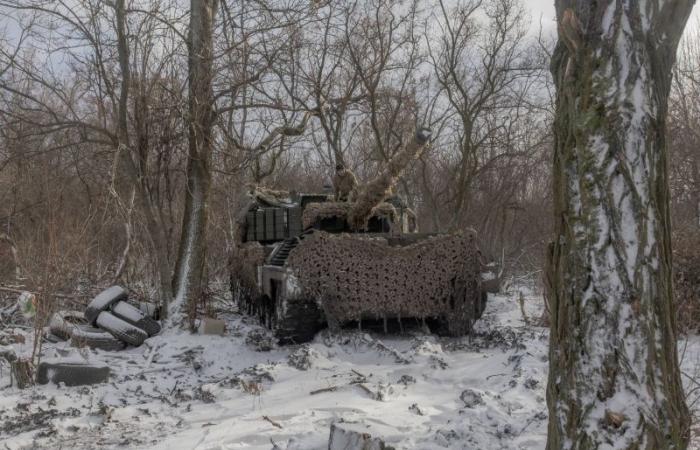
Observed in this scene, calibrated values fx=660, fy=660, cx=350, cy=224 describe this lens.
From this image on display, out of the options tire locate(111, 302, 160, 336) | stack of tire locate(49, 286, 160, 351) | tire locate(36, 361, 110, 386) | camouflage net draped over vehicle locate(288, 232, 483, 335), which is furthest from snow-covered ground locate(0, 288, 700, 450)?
tire locate(111, 302, 160, 336)

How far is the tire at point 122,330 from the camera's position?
8.72 m

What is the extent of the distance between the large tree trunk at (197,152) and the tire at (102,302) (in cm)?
83

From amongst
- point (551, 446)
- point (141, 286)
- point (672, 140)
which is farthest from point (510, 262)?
point (551, 446)

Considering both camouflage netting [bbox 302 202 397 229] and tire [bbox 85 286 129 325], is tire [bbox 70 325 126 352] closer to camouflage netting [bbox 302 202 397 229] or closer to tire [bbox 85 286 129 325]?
tire [bbox 85 286 129 325]

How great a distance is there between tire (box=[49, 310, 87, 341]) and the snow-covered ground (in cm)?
42

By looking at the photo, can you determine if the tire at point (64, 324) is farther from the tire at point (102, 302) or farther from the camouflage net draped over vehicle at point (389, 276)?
the camouflage net draped over vehicle at point (389, 276)

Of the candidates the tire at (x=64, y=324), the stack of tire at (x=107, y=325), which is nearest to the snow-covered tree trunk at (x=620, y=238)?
the stack of tire at (x=107, y=325)

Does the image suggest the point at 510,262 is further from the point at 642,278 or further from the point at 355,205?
the point at 642,278

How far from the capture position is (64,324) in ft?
29.7

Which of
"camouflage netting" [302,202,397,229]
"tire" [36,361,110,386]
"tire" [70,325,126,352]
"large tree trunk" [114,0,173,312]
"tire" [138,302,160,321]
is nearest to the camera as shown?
"tire" [36,361,110,386]

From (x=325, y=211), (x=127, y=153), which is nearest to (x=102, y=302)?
(x=127, y=153)

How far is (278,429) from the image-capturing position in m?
4.56

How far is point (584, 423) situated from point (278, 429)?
253 cm

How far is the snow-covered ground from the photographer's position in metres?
4.45
